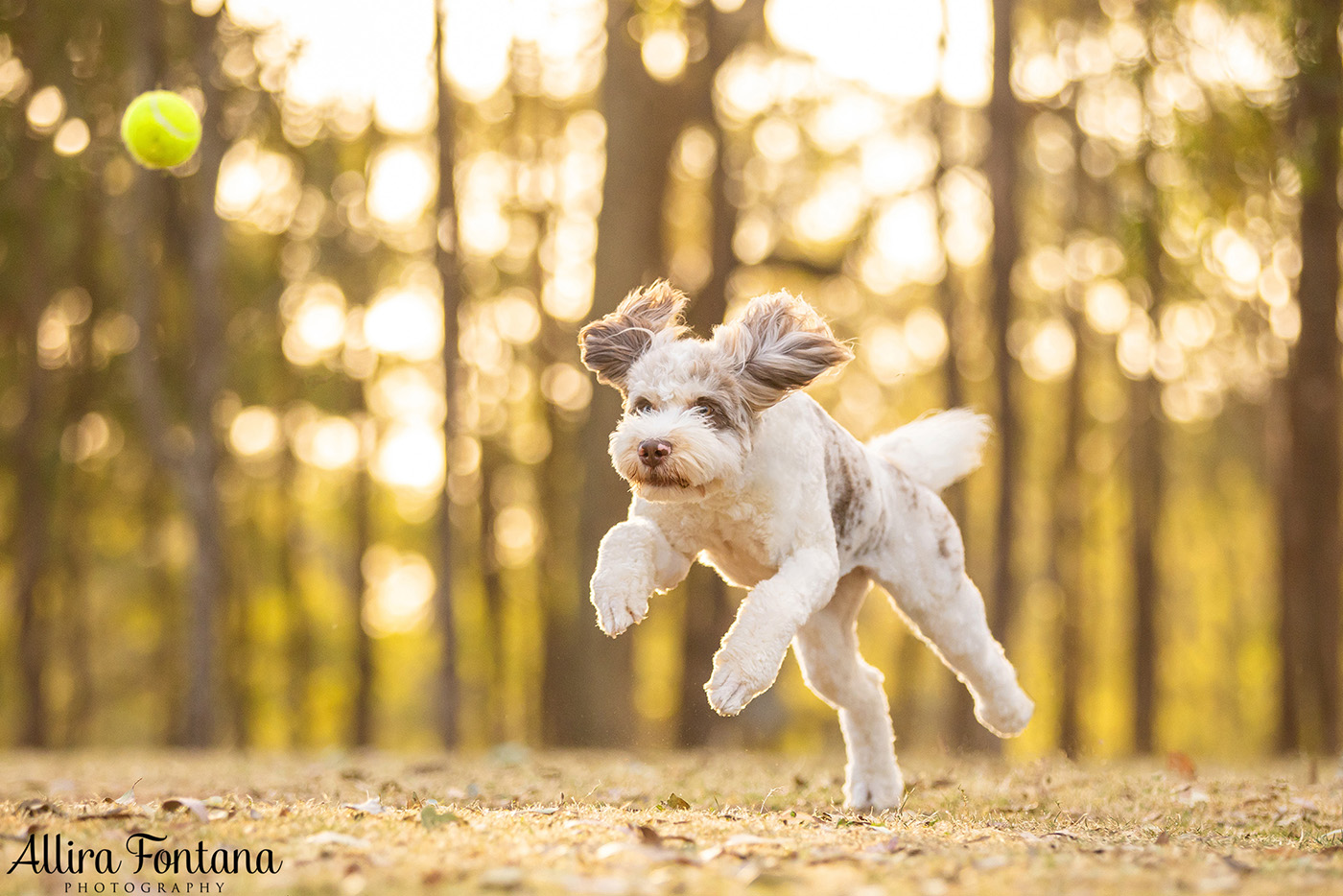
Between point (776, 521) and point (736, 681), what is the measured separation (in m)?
0.81

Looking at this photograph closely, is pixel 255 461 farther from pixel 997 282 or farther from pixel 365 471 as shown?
pixel 997 282

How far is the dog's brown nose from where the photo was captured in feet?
16.1

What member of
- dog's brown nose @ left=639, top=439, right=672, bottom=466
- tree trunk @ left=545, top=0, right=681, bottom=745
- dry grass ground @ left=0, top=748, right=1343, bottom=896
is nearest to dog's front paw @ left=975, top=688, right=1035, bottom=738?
dry grass ground @ left=0, top=748, right=1343, bottom=896

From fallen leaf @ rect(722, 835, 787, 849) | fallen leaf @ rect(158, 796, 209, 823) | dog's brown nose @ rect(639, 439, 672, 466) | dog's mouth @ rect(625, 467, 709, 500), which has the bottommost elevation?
fallen leaf @ rect(722, 835, 787, 849)

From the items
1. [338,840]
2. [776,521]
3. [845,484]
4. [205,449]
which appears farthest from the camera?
[205,449]

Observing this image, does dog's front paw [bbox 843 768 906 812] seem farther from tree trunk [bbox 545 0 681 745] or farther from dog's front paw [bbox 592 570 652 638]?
tree trunk [bbox 545 0 681 745]

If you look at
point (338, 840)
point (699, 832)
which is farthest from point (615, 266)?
point (338, 840)

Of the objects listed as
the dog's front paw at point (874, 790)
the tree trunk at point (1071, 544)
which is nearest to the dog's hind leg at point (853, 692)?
the dog's front paw at point (874, 790)

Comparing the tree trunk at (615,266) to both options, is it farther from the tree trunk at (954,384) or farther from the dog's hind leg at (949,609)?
the dog's hind leg at (949,609)

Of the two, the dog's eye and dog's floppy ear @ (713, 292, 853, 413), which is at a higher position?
dog's floppy ear @ (713, 292, 853, 413)

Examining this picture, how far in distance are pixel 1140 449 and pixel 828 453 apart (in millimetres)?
13612

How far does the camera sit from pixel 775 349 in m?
5.42

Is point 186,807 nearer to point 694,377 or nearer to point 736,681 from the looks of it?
point 736,681

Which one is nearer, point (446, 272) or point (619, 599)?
point (619, 599)
